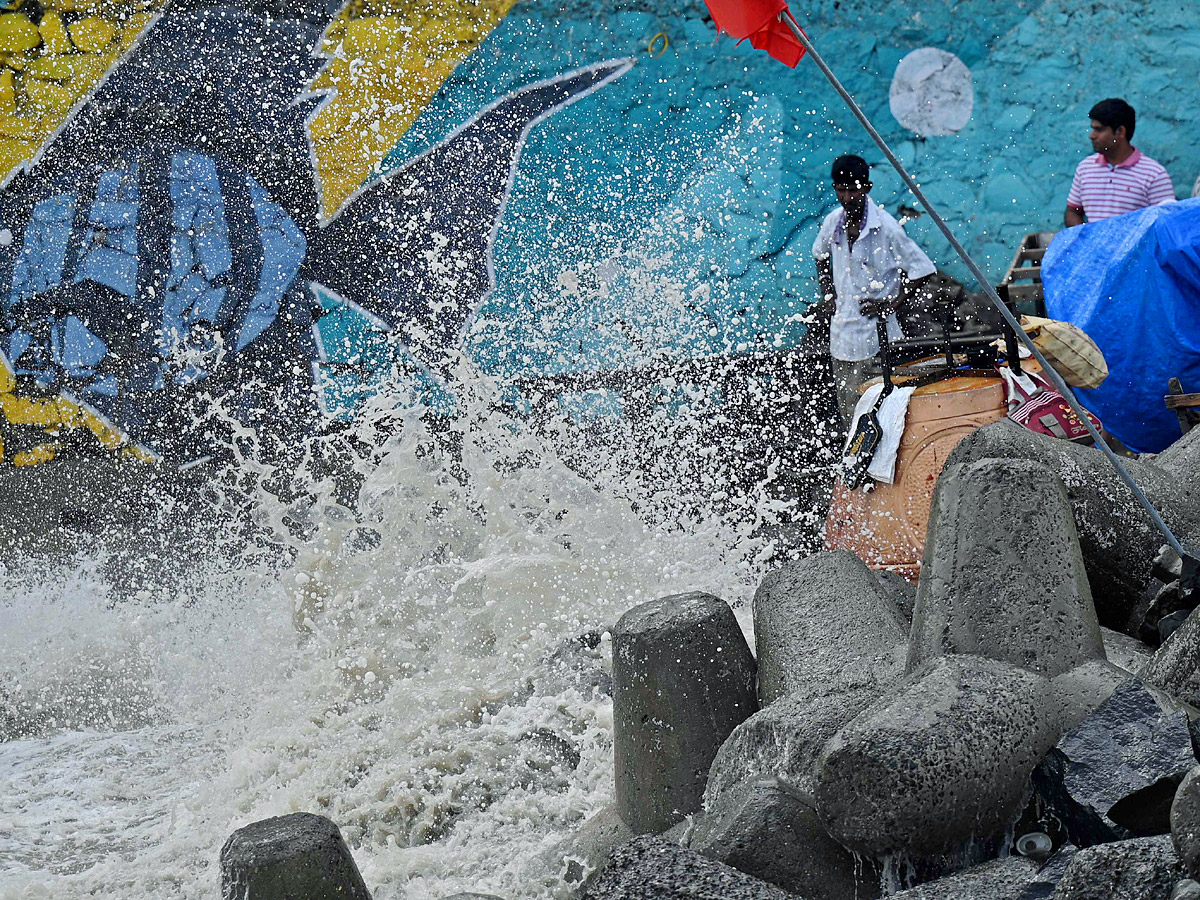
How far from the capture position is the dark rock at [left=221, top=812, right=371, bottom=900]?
7.66 ft

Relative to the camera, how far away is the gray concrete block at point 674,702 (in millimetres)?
2777

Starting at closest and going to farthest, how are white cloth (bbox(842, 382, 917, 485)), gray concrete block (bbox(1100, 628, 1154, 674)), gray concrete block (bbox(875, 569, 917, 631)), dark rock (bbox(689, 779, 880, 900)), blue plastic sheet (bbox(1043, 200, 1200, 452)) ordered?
dark rock (bbox(689, 779, 880, 900)) < gray concrete block (bbox(1100, 628, 1154, 674)) < gray concrete block (bbox(875, 569, 917, 631)) < white cloth (bbox(842, 382, 917, 485)) < blue plastic sheet (bbox(1043, 200, 1200, 452))

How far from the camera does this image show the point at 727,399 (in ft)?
24.0

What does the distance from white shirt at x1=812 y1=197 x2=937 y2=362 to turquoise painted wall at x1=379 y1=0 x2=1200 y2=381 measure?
1.07m

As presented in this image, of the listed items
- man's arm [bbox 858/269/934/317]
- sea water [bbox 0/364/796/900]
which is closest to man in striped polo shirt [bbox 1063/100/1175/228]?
man's arm [bbox 858/269/934/317]

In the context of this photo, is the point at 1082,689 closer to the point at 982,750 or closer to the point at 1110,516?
the point at 982,750

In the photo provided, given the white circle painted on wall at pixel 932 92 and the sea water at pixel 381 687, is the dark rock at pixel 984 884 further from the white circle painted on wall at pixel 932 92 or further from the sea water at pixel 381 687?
the white circle painted on wall at pixel 932 92

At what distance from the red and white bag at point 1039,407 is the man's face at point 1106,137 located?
8.26ft

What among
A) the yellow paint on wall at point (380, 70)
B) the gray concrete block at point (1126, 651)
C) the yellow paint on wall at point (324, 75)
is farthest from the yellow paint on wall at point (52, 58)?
the gray concrete block at point (1126, 651)

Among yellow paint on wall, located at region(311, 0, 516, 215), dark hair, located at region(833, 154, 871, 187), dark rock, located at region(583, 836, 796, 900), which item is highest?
yellow paint on wall, located at region(311, 0, 516, 215)

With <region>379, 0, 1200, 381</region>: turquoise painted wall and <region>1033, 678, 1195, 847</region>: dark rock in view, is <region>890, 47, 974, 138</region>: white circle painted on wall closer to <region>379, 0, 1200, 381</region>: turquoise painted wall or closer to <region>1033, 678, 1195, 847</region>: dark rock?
<region>379, 0, 1200, 381</region>: turquoise painted wall

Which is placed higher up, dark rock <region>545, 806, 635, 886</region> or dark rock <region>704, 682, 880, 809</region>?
dark rock <region>704, 682, 880, 809</region>

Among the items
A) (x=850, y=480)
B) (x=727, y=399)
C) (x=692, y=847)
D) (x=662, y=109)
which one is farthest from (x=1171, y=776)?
(x=662, y=109)

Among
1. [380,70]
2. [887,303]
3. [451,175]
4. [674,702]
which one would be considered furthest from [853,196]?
[674,702]
